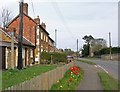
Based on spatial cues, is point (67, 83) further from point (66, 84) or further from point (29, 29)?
point (29, 29)

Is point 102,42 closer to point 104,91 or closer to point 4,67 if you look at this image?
point 4,67

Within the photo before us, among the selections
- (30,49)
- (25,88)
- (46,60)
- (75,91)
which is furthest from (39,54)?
(25,88)

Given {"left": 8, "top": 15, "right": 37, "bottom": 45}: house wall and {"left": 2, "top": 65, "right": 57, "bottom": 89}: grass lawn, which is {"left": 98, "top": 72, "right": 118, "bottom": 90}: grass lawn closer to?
{"left": 2, "top": 65, "right": 57, "bottom": 89}: grass lawn

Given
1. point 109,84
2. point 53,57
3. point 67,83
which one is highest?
point 53,57

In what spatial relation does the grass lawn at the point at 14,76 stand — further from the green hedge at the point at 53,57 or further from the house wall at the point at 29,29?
the green hedge at the point at 53,57

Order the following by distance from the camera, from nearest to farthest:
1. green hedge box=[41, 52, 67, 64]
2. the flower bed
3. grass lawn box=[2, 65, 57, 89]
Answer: the flower bed → grass lawn box=[2, 65, 57, 89] → green hedge box=[41, 52, 67, 64]

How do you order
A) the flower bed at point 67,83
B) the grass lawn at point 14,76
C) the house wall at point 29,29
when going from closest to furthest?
the flower bed at point 67,83 → the grass lawn at point 14,76 → the house wall at point 29,29

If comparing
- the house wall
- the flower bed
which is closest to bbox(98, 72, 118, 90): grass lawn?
the flower bed

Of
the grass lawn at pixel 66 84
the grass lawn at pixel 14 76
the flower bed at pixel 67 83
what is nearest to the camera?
the grass lawn at pixel 66 84

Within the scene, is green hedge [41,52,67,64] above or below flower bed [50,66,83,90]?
above

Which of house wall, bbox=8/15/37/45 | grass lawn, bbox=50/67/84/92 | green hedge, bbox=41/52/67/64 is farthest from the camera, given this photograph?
green hedge, bbox=41/52/67/64

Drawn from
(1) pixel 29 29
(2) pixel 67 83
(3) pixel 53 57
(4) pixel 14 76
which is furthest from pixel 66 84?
(1) pixel 29 29

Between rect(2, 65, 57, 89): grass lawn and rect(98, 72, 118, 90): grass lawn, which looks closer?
rect(98, 72, 118, 90): grass lawn

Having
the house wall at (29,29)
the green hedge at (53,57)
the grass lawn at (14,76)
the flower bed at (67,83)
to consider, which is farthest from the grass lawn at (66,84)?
the green hedge at (53,57)
